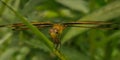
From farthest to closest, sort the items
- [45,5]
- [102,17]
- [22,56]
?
1. [45,5]
2. [22,56]
3. [102,17]

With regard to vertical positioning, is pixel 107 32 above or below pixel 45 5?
below

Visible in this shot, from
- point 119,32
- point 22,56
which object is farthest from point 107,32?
point 22,56

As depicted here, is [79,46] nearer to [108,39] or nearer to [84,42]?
[84,42]

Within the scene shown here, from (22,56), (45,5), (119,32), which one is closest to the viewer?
(119,32)

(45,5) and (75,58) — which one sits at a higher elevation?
(45,5)

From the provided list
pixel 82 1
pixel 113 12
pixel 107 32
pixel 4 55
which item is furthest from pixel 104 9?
pixel 4 55

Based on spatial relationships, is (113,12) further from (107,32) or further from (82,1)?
(82,1)

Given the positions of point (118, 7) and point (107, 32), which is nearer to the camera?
point (118, 7)

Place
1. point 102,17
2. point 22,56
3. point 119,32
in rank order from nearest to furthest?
point 102,17, point 119,32, point 22,56

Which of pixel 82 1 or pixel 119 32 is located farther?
pixel 82 1
